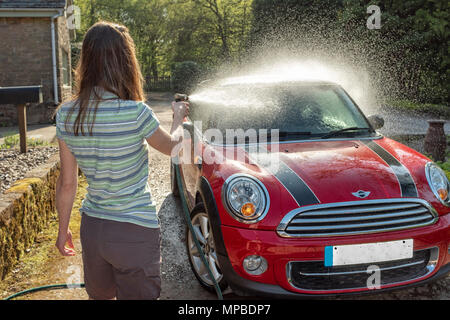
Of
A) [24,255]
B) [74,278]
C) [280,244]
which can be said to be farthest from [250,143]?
[24,255]

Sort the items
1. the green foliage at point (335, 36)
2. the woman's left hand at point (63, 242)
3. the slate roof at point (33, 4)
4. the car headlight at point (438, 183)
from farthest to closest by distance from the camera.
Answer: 1. the green foliage at point (335, 36)
2. the slate roof at point (33, 4)
3. the car headlight at point (438, 183)
4. the woman's left hand at point (63, 242)

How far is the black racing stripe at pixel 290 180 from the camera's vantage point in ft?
8.71

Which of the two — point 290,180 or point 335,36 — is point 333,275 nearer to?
point 290,180

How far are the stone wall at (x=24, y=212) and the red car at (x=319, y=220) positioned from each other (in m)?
1.46

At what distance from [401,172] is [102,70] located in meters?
2.15

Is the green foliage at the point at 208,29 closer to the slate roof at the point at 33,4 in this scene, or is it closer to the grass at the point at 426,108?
the slate roof at the point at 33,4

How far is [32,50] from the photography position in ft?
43.9

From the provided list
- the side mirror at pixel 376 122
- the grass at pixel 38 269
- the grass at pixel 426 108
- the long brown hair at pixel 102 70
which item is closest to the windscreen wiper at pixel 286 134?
the side mirror at pixel 376 122

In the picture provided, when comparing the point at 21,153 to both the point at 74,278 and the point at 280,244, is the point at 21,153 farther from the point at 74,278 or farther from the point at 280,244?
the point at 280,244

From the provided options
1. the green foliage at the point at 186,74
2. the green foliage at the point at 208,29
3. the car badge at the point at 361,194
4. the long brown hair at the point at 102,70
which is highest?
the green foliage at the point at 208,29

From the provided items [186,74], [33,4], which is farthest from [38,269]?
[186,74]

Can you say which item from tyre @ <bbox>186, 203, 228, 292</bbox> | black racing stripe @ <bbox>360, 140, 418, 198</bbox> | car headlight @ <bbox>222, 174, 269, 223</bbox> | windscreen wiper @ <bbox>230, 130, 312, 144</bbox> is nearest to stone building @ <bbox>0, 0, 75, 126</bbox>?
windscreen wiper @ <bbox>230, 130, 312, 144</bbox>

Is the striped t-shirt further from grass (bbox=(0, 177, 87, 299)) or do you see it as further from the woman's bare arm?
grass (bbox=(0, 177, 87, 299))
